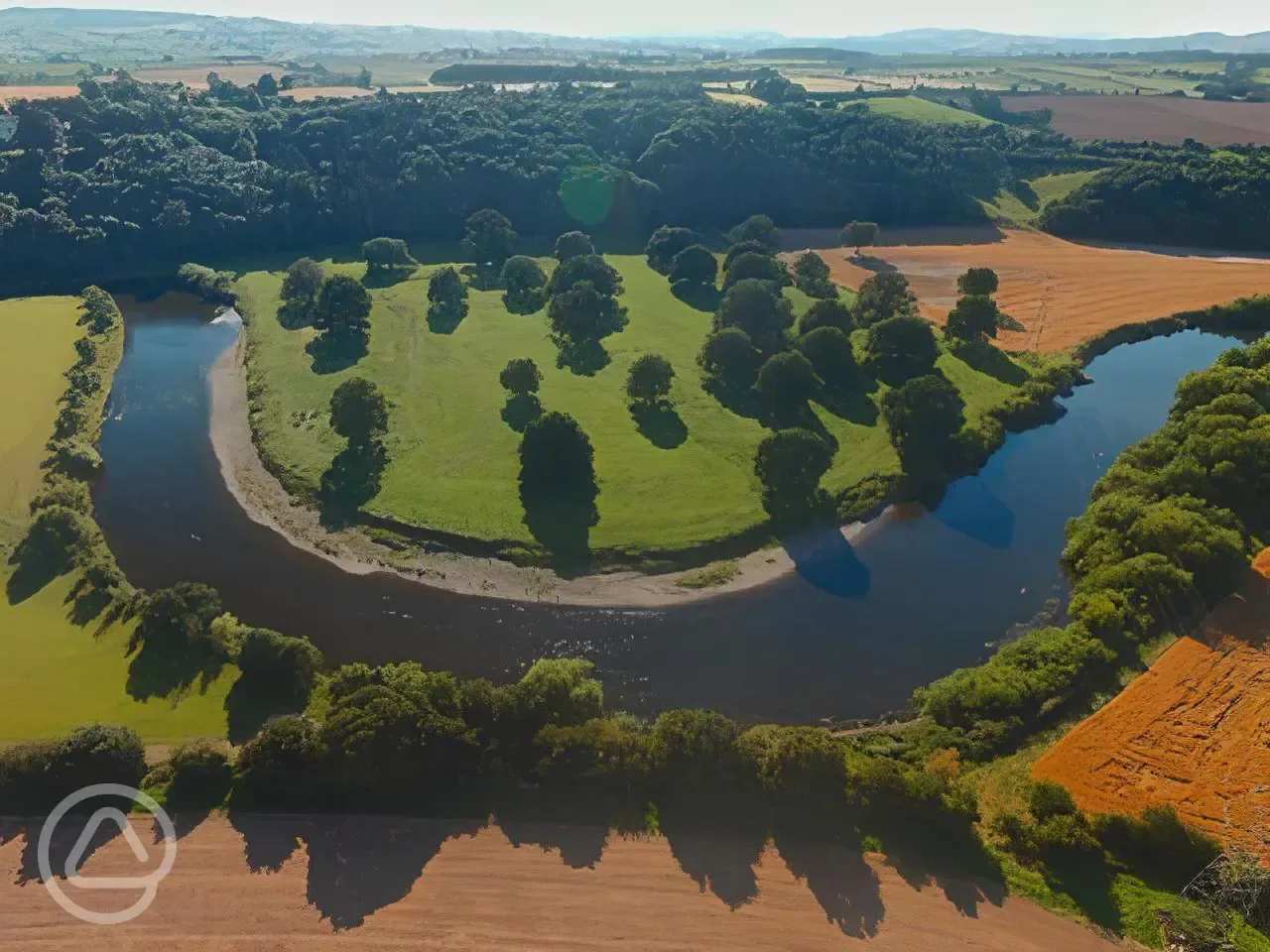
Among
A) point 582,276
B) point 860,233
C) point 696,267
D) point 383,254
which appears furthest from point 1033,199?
point 383,254

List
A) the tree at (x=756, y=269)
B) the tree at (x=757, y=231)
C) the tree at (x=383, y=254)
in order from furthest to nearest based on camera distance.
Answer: the tree at (x=757, y=231)
the tree at (x=383, y=254)
the tree at (x=756, y=269)

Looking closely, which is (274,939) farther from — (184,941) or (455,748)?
(455,748)

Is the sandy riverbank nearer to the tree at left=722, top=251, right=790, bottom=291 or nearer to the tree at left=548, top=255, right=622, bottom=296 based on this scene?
→ the tree at left=548, top=255, right=622, bottom=296

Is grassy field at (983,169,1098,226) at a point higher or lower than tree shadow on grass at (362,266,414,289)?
higher

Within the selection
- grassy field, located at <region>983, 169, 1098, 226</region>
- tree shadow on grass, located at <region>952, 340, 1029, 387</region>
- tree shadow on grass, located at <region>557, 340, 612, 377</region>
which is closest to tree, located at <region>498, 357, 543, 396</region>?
tree shadow on grass, located at <region>557, 340, 612, 377</region>

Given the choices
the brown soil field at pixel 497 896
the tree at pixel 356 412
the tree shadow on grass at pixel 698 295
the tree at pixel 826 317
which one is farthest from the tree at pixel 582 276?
the brown soil field at pixel 497 896

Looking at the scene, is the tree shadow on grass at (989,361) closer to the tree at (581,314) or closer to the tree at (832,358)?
the tree at (832,358)

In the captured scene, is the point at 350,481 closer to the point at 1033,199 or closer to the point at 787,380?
the point at 787,380
